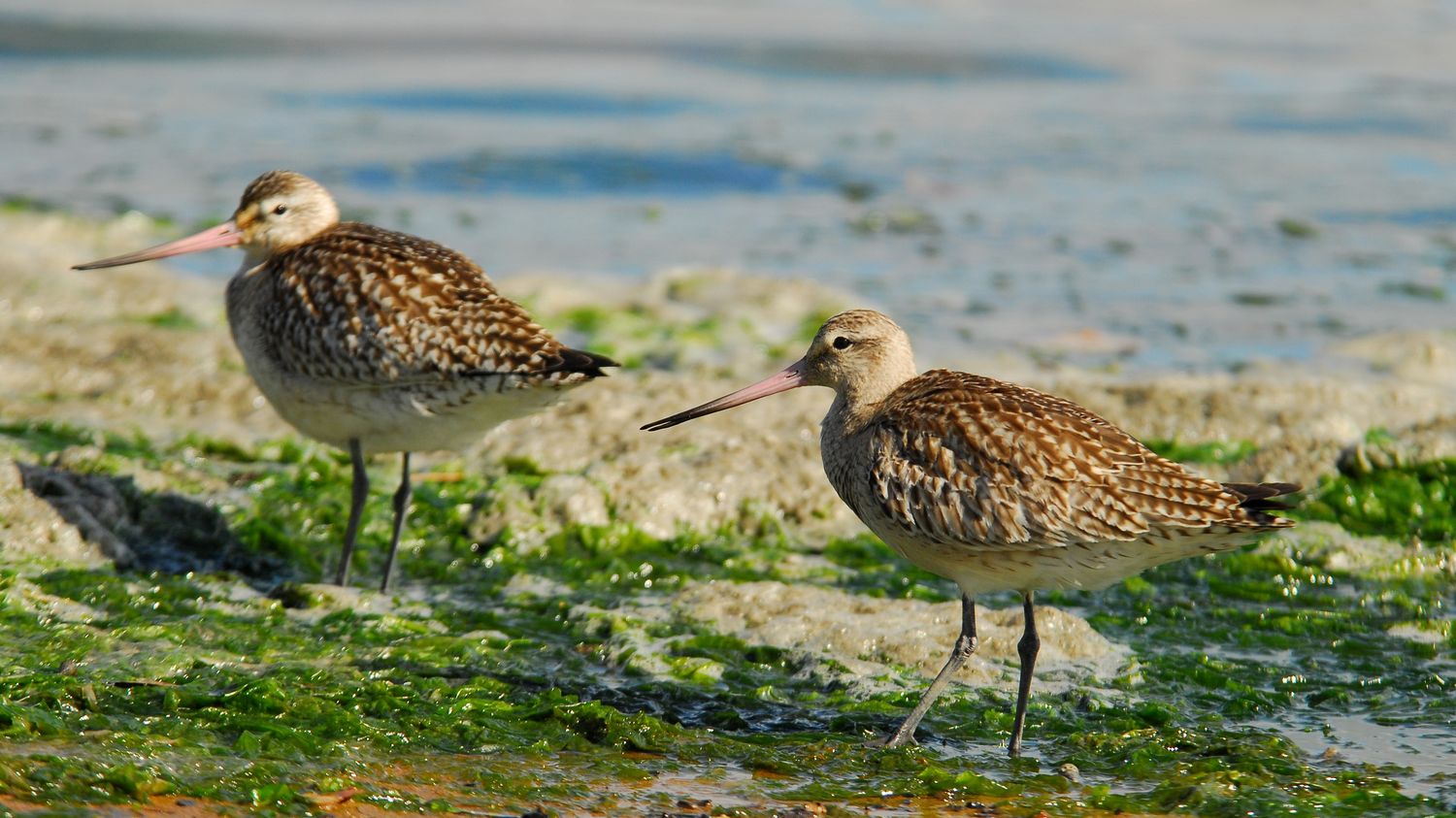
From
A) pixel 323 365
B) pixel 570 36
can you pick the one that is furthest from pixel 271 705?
pixel 570 36

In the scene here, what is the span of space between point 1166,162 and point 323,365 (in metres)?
9.92

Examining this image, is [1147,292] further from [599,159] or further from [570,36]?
[570,36]

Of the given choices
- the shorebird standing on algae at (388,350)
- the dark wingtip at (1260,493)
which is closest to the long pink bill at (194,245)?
the shorebird standing on algae at (388,350)

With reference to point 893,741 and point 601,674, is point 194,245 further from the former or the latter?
point 893,741

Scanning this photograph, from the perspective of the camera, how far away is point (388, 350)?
19.0ft

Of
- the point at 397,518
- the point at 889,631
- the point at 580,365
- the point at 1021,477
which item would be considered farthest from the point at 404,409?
the point at 1021,477

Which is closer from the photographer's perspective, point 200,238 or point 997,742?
point 997,742

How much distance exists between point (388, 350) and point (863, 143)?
31.7 ft

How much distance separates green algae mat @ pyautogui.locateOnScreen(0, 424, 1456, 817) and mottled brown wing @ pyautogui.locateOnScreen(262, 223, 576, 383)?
0.82 metres

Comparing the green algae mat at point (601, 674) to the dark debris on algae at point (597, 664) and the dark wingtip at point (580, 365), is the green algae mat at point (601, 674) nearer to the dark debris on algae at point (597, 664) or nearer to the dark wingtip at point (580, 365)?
the dark debris on algae at point (597, 664)

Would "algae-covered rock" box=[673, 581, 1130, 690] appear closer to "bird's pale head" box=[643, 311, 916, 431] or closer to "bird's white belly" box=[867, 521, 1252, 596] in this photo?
"bird's white belly" box=[867, 521, 1252, 596]

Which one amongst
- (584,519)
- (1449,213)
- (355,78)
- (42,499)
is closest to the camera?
(42,499)

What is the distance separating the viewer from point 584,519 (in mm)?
6438

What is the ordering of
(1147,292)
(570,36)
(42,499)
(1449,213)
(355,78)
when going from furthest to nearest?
(570,36) → (355,78) → (1449,213) → (1147,292) → (42,499)
